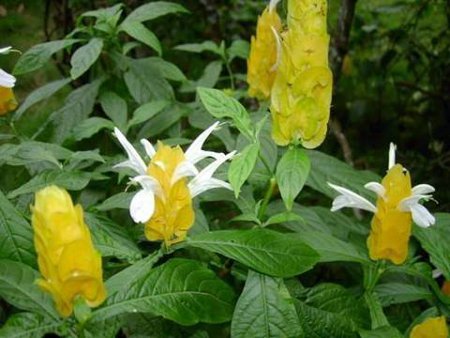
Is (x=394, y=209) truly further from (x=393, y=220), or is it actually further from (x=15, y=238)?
(x=15, y=238)

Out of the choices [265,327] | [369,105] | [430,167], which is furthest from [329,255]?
[369,105]

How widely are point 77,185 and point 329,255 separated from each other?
20.9 inches

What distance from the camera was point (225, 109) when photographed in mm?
1272

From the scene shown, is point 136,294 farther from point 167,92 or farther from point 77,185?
point 167,92

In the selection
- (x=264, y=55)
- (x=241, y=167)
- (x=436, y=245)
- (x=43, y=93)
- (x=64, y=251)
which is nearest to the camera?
(x=64, y=251)

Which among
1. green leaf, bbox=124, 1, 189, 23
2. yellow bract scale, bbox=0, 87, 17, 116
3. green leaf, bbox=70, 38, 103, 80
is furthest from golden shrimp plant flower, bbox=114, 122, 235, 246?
green leaf, bbox=124, 1, 189, 23

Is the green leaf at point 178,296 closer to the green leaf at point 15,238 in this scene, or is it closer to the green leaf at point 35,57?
the green leaf at point 15,238

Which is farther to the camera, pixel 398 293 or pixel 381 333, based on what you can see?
pixel 398 293

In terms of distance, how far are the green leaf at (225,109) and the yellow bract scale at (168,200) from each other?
166 mm

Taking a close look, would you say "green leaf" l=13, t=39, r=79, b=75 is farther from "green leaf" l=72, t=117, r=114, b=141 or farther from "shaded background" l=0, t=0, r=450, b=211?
"shaded background" l=0, t=0, r=450, b=211

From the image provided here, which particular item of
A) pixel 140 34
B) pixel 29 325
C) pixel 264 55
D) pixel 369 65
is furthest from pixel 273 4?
pixel 369 65

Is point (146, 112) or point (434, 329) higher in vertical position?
point (146, 112)

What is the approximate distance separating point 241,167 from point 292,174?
0.37ft

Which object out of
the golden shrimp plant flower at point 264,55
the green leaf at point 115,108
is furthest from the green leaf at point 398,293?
the green leaf at point 115,108
